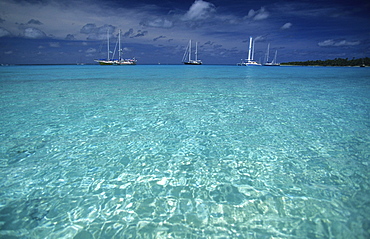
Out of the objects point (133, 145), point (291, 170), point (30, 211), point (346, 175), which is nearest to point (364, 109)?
point (346, 175)

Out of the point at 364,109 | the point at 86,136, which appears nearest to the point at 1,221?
the point at 86,136

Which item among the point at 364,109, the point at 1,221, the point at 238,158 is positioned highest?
the point at 364,109

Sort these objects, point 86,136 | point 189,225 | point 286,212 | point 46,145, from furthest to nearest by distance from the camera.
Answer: point 86,136, point 46,145, point 286,212, point 189,225

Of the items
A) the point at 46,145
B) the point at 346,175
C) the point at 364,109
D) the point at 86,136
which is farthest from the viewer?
the point at 364,109

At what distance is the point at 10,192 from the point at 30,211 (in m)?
0.89

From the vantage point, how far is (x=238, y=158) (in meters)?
5.28

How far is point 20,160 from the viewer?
201 inches

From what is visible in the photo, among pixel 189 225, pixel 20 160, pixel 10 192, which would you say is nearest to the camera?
pixel 189 225

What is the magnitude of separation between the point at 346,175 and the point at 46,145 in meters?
7.81

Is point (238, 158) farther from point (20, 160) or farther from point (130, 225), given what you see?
point (20, 160)

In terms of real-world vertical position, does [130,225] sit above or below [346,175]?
below

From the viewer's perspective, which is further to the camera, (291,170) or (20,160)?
(20,160)

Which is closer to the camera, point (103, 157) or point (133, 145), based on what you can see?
point (103, 157)

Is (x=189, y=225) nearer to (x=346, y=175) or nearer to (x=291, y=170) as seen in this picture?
(x=291, y=170)
